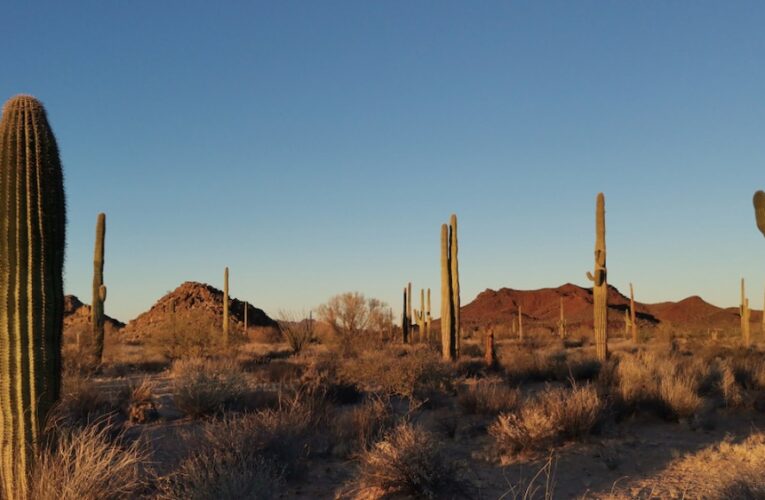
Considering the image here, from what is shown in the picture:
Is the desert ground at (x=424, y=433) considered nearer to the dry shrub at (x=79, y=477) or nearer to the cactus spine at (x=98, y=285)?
the dry shrub at (x=79, y=477)

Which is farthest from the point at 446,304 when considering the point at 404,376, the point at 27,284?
the point at 27,284

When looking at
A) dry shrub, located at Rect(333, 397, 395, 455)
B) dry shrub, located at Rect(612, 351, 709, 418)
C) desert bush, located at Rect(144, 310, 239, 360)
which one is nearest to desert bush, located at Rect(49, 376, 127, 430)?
dry shrub, located at Rect(333, 397, 395, 455)

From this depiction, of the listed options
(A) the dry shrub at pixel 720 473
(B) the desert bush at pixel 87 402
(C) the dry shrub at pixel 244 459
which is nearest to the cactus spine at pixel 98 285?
(B) the desert bush at pixel 87 402

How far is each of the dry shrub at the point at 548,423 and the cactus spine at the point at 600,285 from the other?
935 centimetres

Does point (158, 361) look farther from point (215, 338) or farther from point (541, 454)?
point (541, 454)

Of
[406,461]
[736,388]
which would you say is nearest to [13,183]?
[406,461]

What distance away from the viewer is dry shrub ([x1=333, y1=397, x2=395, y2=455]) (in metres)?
9.36

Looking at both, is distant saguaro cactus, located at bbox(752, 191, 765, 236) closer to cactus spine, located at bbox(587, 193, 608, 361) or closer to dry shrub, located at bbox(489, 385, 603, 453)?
dry shrub, located at bbox(489, 385, 603, 453)

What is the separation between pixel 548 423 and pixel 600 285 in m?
11.3

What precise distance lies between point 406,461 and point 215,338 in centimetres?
2057

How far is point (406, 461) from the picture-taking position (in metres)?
7.38

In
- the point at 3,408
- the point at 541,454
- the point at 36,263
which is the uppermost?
the point at 36,263

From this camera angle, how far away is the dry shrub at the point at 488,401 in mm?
11727

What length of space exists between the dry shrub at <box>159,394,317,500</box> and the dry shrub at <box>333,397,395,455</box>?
1.47 feet
